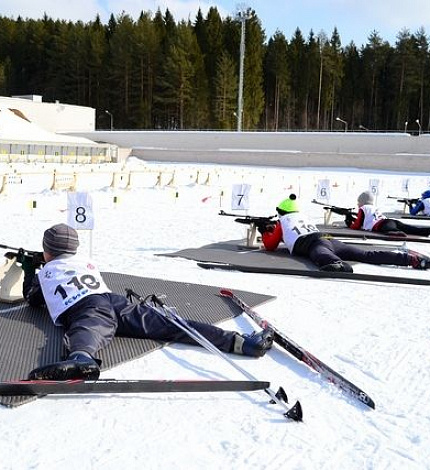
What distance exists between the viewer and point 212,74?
57.6 m

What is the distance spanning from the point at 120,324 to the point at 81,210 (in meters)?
3.34

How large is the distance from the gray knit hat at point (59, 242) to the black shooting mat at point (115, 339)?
535mm

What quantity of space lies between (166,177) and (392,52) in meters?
45.8

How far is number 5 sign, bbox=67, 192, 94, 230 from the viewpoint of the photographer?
7.13m

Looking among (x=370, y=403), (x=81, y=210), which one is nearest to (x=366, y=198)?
(x=81, y=210)

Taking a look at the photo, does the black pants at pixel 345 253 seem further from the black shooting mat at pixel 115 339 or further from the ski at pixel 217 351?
the ski at pixel 217 351

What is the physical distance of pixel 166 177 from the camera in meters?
22.4

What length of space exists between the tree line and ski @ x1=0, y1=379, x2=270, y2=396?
53142 mm

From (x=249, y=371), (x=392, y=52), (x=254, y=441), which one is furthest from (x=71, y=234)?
(x=392, y=52)

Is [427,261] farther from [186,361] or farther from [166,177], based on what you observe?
[166,177]

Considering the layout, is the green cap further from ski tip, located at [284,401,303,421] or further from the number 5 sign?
ski tip, located at [284,401,303,421]

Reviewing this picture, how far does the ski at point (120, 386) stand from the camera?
3131 millimetres

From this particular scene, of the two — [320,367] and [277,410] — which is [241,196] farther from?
[277,410]

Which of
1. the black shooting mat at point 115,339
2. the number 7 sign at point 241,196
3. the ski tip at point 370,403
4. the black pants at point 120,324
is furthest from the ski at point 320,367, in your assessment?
the number 7 sign at point 241,196
